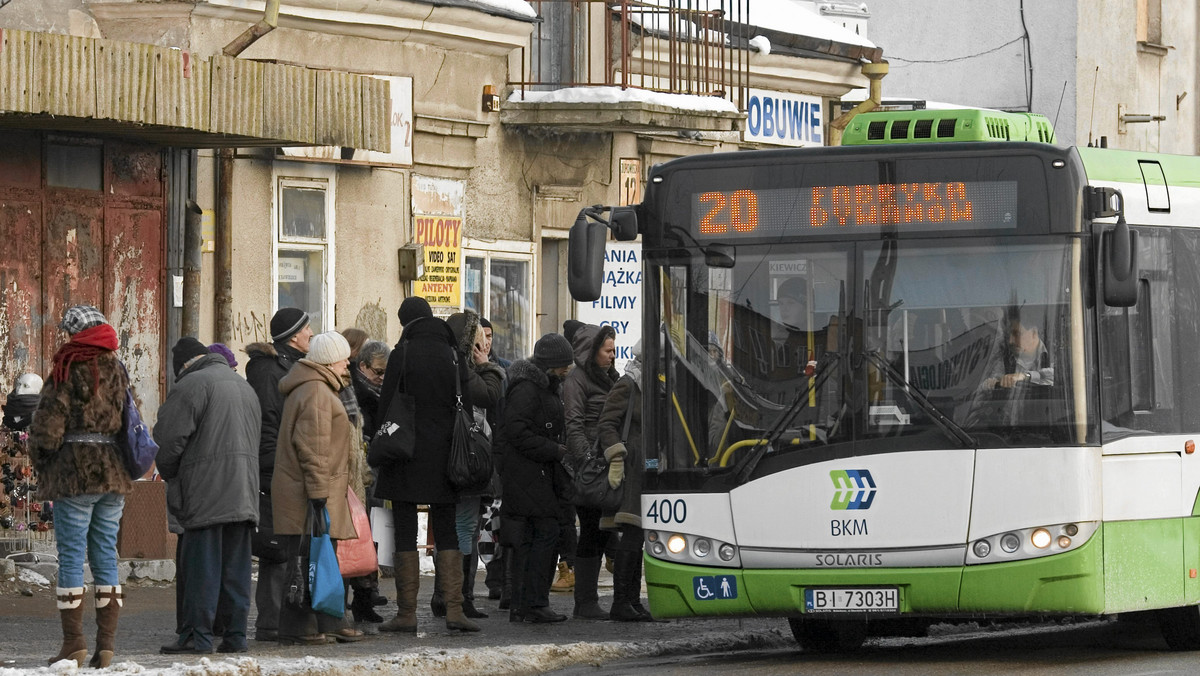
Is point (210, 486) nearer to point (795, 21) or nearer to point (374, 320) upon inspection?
point (374, 320)

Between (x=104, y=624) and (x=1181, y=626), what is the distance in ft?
18.9

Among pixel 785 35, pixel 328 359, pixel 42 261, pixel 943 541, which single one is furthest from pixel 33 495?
pixel 785 35

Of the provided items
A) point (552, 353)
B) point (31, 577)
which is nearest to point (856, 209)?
point (552, 353)

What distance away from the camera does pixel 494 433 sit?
14.8 m

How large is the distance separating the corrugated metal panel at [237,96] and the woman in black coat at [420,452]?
3964mm

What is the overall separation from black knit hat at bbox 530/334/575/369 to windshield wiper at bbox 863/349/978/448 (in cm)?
297

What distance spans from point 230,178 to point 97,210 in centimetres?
125

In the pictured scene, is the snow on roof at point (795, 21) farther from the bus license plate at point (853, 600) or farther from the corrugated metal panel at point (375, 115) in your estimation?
the bus license plate at point (853, 600)

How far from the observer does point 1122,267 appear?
36.7 ft

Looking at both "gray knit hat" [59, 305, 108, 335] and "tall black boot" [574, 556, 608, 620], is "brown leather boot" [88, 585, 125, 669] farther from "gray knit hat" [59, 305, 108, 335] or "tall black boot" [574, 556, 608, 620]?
"tall black boot" [574, 556, 608, 620]

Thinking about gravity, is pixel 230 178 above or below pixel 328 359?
above

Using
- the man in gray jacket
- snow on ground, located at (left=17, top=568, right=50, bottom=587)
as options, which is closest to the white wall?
snow on ground, located at (left=17, top=568, right=50, bottom=587)

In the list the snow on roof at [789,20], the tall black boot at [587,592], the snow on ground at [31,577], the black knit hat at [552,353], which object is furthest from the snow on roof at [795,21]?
the snow on ground at [31,577]

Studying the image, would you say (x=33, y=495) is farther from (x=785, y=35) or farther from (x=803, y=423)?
(x=785, y=35)
